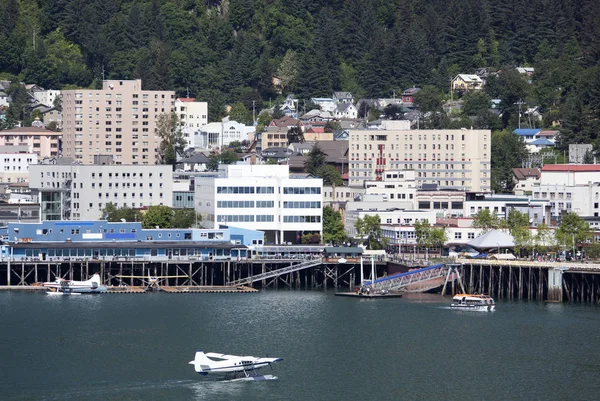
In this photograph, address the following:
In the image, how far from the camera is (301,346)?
3688 inches

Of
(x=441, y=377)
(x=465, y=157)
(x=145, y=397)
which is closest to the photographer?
(x=145, y=397)

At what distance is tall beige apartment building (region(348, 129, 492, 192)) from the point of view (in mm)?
166000

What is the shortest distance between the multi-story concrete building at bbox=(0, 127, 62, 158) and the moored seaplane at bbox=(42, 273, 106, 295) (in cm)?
7588

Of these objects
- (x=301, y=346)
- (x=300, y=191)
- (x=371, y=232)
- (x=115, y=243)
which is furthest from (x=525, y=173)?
(x=301, y=346)

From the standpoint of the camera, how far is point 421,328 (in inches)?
3922

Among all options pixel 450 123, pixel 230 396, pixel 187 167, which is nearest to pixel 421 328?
pixel 230 396

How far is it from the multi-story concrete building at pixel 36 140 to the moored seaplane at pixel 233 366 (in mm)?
108583

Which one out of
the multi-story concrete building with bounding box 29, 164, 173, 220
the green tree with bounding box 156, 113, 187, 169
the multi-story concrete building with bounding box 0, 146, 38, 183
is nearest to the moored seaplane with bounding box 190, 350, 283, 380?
the multi-story concrete building with bounding box 29, 164, 173, 220

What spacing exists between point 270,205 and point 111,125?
59.6 m

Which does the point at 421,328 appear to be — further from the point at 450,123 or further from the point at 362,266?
the point at 450,123

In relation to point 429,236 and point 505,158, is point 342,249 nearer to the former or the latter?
point 429,236

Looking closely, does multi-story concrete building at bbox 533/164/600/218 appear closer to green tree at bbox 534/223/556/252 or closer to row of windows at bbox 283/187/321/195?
green tree at bbox 534/223/556/252

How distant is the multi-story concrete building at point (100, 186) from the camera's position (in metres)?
146

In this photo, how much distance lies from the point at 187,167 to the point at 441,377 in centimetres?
9793
